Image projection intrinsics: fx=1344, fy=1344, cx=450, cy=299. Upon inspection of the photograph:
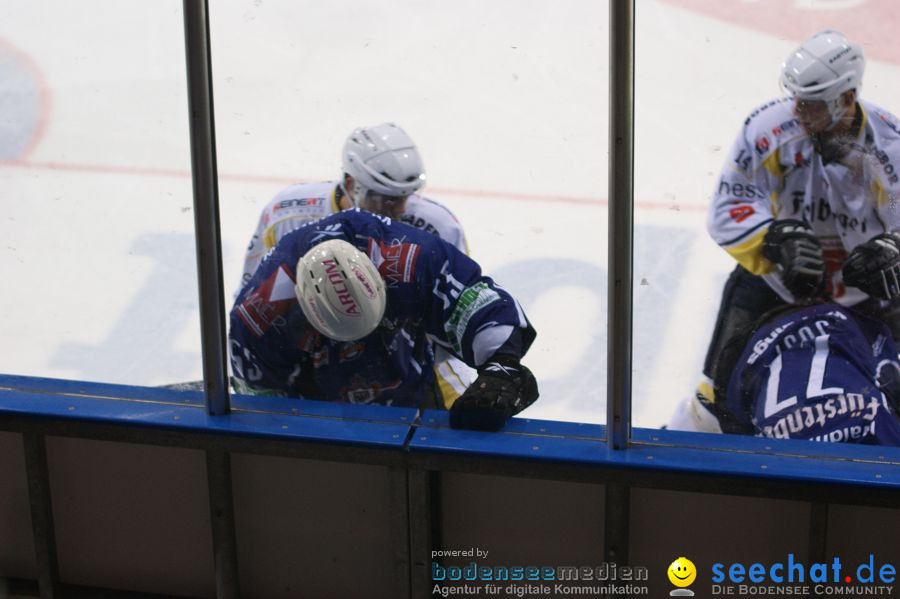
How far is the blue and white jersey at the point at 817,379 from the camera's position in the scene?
3039mm

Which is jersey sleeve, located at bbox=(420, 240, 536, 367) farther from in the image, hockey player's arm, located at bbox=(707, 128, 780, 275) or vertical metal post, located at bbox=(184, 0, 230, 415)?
hockey player's arm, located at bbox=(707, 128, 780, 275)

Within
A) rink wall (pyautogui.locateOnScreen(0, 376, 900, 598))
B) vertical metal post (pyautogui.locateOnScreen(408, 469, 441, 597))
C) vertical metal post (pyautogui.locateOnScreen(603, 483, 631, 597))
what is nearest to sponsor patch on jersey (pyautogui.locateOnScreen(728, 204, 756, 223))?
rink wall (pyautogui.locateOnScreen(0, 376, 900, 598))

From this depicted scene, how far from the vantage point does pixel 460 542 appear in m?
2.58

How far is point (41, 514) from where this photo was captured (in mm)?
2674

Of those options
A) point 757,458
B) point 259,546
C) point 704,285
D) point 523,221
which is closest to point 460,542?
point 259,546

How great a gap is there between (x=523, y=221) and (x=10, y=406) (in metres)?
2.23

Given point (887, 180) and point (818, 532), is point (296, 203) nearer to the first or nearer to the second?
point (887, 180)

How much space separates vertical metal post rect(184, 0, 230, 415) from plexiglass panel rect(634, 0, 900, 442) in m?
1.32

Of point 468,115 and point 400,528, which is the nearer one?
point 400,528

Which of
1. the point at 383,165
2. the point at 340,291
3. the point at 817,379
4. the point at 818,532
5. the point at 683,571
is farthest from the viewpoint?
the point at 383,165

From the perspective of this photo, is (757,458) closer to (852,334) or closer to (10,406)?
(852,334)

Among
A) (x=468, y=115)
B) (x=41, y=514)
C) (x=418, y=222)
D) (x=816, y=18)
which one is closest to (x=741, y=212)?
(x=418, y=222)

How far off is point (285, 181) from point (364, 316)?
5.84 feet

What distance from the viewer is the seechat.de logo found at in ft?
8.13
